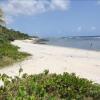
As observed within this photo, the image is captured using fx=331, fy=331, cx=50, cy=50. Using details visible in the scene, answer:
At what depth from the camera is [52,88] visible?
8.43 metres

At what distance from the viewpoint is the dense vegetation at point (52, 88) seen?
7.34m

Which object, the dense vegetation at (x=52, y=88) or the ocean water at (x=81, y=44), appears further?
the ocean water at (x=81, y=44)

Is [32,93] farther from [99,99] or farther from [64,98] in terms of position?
[99,99]

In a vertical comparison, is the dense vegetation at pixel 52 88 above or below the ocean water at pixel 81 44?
below

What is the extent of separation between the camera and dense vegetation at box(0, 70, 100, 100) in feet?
24.1

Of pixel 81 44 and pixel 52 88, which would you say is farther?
pixel 81 44

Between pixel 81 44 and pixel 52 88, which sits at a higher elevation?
pixel 81 44

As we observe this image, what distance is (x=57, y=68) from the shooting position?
16.2 metres

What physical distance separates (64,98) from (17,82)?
1.27 metres

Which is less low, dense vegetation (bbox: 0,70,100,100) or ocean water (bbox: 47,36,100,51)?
ocean water (bbox: 47,36,100,51)

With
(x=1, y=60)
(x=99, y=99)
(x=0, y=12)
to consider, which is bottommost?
(x=99, y=99)

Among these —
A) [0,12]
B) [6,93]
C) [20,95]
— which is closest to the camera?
[20,95]

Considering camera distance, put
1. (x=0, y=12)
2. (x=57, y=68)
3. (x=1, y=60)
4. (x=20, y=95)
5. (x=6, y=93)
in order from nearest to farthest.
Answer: (x=20, y=95) → (x=6, y=93) → (x=57, y=68) → (x=1, y=60) → (x=0, y=12)

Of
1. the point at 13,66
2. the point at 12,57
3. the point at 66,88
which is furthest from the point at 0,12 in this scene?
the point at 66,88
